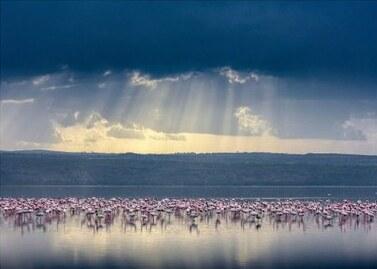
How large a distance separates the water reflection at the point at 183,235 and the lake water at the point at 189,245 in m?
0.02

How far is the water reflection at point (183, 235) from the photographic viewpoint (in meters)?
27.1

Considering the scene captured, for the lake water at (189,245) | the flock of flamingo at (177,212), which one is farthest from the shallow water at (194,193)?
the lake water at (189,245)

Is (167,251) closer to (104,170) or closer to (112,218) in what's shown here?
(112,218)

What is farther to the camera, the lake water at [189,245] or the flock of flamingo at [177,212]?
the flock of flamingo at [177,212]

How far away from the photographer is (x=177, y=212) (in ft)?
142

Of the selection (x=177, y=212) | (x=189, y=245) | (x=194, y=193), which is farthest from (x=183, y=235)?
(x=194, y=193)

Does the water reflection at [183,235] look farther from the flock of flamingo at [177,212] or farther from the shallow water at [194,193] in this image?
the shallow water at [194,193]

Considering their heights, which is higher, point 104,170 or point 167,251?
point 104,170

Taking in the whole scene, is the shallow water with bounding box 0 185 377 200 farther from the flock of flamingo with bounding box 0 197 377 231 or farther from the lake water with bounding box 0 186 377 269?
the lake water with bounding box 0 186 377 269

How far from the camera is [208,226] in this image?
123ft

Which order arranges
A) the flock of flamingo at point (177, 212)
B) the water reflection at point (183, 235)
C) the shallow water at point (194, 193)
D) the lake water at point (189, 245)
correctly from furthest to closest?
1. the shallow water at point (194, 193)
2. the flock of flamingo at point (177, 212)
3. the water reflection at point (183, 235)
4. the lake water at point (189, 245)

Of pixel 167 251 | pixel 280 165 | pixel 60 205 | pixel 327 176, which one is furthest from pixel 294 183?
pixel 167 251

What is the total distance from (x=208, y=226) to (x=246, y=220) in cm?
317

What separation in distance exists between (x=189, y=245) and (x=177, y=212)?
42.3 feet
